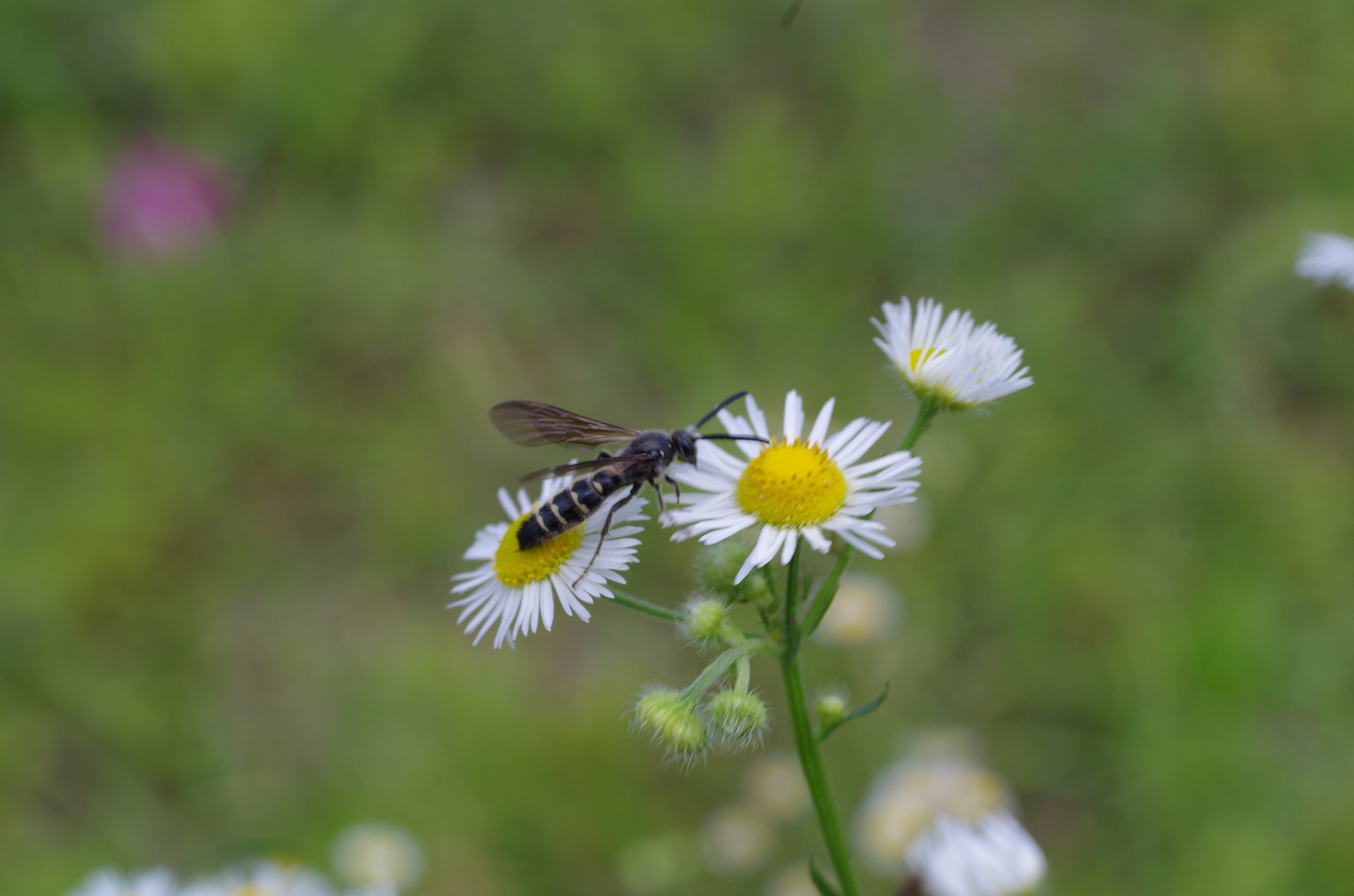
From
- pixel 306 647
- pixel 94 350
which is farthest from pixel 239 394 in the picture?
pixel 306 647

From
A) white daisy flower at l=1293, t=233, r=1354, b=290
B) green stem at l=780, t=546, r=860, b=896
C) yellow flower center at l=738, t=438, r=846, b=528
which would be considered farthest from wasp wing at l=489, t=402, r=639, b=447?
white daisy flower at l=1293, t=233, r=1354, b=290

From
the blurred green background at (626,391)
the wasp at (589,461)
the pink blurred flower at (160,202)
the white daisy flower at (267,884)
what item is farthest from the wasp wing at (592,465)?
the pink blurred flower at (160,202)

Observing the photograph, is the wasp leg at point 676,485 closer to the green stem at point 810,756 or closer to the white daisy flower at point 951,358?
the green stem at point 810,756

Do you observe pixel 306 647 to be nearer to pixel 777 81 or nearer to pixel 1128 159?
pixel 777 81

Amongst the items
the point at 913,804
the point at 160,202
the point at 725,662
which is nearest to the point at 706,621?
the point at 725,662

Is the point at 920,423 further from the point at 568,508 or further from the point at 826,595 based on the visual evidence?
the point at 568,508

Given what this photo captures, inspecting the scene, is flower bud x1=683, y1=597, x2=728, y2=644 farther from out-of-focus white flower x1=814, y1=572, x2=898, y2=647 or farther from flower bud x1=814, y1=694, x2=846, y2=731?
out-of-focus white flower x1=814, y1=572, x2=898, y2=647
